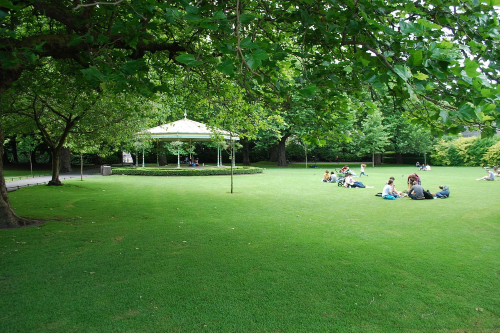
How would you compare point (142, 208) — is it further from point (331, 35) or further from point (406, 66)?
point (406, 66)

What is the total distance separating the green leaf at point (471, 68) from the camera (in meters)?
2.86

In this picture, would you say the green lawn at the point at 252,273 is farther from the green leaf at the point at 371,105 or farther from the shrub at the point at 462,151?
the shrub at the point at 462,151

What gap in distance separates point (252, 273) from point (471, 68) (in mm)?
3671

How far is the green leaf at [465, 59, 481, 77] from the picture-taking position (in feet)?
9.37

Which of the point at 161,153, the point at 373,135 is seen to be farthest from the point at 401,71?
the point at 161,153

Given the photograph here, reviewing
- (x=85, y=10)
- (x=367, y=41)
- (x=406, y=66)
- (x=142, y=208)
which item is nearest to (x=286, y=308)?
(x=406, y=66)

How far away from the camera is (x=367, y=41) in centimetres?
401

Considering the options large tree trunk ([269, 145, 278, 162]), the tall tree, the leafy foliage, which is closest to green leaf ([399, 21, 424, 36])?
the tall tree

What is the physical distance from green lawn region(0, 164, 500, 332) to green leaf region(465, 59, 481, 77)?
2.55 metres

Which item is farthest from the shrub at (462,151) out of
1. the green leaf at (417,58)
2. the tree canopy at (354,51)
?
the green leaf at (417,58)

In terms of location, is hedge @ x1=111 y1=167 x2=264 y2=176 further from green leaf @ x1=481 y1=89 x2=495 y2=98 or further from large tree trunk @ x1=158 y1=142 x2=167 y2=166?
green leaf @ x1=481 y1=89 x2=495 y2=98

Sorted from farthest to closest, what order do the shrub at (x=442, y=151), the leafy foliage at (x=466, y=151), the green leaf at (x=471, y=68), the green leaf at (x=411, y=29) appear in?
the shrub at (x=442, y=151)
the leafy foliage at (x=466, y=151)
the green leaf at (x=411, y=29)
the green leaf at (x=471, y=68)

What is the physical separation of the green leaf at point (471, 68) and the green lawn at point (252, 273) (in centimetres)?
255

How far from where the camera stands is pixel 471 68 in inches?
114
